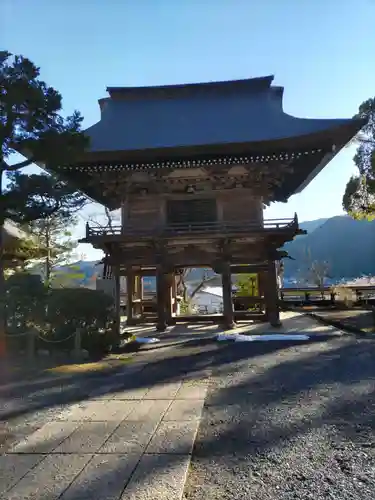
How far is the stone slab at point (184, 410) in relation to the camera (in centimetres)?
433

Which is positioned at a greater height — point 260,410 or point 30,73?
point 30,73

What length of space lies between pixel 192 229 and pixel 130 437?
9896mm

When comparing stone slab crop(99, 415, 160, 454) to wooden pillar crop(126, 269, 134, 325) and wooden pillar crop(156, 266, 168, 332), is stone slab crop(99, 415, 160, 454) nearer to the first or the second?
wooden pillar crop(156, 266, 168, 332)

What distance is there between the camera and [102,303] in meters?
9.45

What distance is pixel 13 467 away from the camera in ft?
10.3

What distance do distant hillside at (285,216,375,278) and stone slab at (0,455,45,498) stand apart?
9327cm

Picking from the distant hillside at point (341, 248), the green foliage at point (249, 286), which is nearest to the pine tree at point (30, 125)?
the green foliage at point (249, 286)

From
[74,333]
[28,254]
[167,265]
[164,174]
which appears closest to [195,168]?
[164,174]

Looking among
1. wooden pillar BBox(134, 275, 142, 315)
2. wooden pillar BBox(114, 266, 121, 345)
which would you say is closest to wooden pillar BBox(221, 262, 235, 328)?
wooden pillar BBox(114, 266, 121, 345)

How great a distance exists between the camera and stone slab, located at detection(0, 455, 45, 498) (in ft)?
A: 9.43

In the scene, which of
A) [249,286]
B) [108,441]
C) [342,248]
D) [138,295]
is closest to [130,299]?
[138,295]

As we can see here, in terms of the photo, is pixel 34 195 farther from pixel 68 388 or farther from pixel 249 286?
pixel 249 286

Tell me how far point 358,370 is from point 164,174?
9.03 m

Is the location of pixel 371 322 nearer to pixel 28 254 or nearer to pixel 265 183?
pixel 265 183
